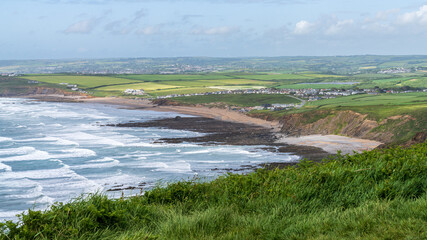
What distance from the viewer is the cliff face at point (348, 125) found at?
208 ft

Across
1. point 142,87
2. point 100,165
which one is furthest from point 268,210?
point 142,87

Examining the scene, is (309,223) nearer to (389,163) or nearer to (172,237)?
(172,237)

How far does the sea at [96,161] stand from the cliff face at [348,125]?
17.3m

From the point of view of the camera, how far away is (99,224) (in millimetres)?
8383

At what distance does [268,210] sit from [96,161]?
1654 inches

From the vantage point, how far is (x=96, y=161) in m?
49.1

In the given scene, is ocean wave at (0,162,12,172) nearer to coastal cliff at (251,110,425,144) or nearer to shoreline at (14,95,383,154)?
shoreline at (14,95,383,154)

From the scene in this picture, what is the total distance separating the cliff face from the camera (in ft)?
208

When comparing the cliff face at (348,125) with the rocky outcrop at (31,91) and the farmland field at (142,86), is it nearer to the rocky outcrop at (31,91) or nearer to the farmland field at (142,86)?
the farmland field at (142,86)

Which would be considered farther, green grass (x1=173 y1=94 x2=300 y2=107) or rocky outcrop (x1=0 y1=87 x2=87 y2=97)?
rocky outcrop (x1=0 y1=87 x2=87 y2=97)

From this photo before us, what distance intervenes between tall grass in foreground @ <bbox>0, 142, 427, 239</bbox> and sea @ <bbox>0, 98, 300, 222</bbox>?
1222 cm

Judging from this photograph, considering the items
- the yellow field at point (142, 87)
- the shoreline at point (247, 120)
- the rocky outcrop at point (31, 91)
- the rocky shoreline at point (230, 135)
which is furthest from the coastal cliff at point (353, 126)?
the rocky outcrop at point (31, 91)

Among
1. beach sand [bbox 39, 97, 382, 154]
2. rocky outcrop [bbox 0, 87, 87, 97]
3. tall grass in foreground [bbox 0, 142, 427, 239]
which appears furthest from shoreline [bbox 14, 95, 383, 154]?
rocky outcrop [bbox 0, 87, 87, 97]

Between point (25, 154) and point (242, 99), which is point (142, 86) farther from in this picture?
point (25, 154)
